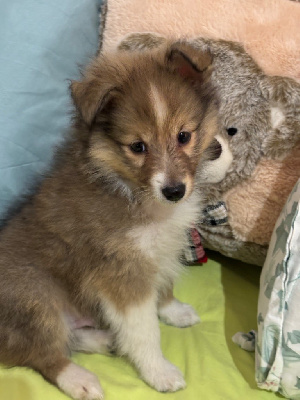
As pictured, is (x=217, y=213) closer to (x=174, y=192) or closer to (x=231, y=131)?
(x=231, y=131)

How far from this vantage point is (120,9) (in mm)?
2568

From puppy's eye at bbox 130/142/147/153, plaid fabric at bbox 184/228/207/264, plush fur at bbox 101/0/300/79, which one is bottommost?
plaid fabric at bbox 184/228/207/264

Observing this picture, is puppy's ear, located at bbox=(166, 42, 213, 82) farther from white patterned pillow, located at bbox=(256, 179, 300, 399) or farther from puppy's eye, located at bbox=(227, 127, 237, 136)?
white patterned pillow, located at bbox=(256, 179, 300, 399)

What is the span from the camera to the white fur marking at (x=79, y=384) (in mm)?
2047

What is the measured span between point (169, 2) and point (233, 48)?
468mm

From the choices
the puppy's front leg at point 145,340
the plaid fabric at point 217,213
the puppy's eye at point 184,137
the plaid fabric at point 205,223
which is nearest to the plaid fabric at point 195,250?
the plaid fabric at point 205,223

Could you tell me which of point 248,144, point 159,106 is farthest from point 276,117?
point 159,106

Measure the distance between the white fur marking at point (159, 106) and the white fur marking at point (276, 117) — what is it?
0.74 metres

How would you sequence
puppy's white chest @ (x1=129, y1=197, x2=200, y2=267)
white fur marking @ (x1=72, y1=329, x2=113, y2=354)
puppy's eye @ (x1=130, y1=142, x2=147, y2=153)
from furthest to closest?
1. white fur marking @ (x1=72, y1=329, x2=113, y2=354)
2. puppy's white chest @ (x1=129, y1=197, x2=200, y2=267)
3. puppy's eye @ (x1=130, y1=142, x2=147, y2=153)

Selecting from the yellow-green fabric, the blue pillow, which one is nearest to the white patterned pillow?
the yellow-green fabric

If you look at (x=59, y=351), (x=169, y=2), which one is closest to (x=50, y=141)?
(x=169, y=2)

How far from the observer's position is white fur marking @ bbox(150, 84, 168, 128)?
1.83m

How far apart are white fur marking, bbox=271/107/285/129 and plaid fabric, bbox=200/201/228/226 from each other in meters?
0.51

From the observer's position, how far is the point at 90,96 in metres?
1.78
